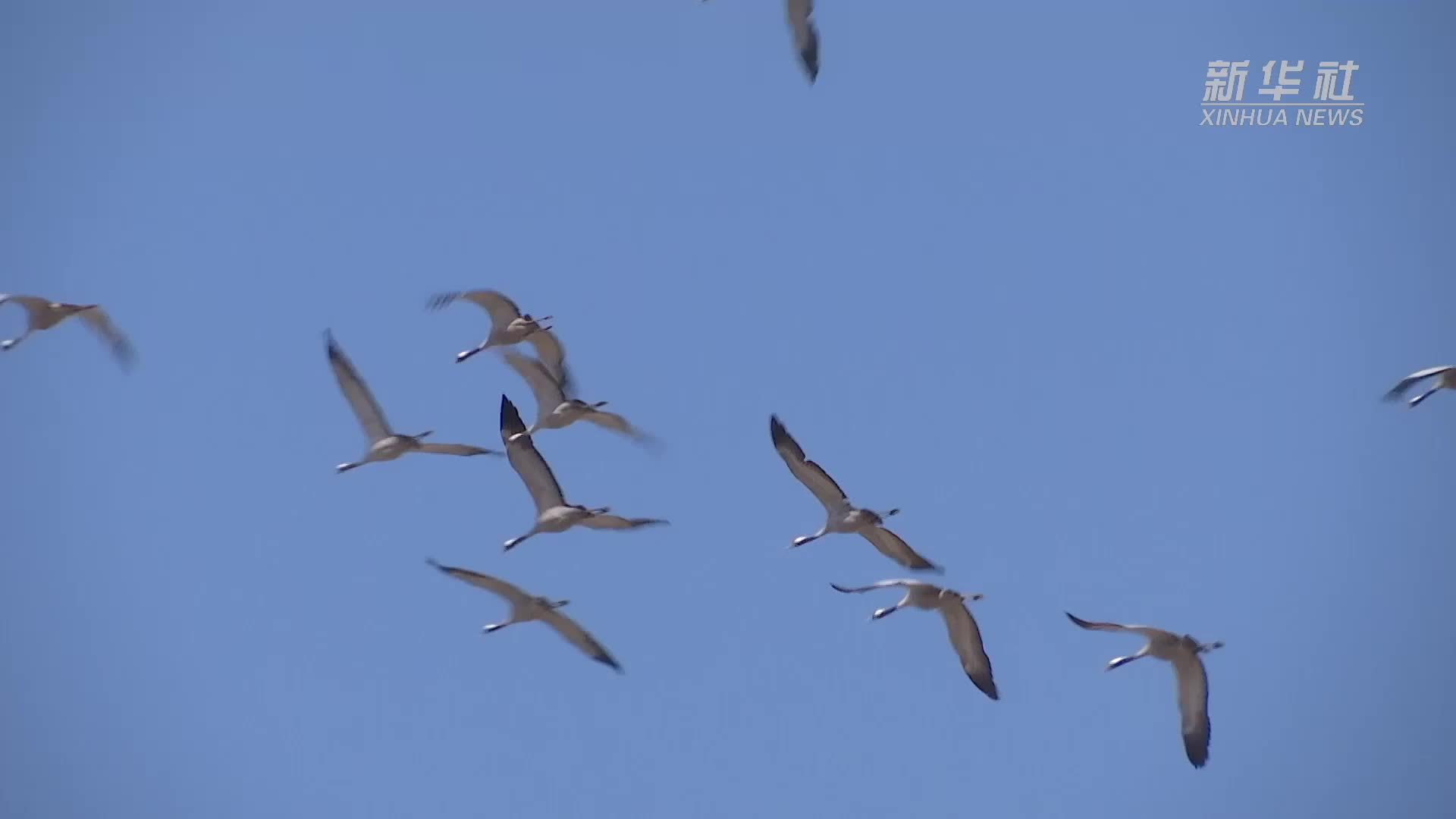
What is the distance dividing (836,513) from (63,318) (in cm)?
809

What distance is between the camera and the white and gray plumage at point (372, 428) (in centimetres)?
1786

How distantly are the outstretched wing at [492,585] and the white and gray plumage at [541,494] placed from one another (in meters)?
0.41

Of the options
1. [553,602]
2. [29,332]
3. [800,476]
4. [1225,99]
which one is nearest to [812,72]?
[800,476]

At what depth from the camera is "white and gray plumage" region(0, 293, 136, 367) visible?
59.2 ft

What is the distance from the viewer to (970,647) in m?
18.4

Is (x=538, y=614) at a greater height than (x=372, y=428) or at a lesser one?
lesser

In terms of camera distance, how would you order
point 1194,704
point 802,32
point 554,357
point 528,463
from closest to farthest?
point 802,32 → point 528,463 → point 1194,704 → point 554,357

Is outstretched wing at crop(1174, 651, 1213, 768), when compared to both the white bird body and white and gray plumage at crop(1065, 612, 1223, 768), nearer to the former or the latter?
white and gray plumage at crop(1065, 612, 1223, 768)

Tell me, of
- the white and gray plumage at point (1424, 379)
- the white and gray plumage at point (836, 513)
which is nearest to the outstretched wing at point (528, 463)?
the white and gray plumage at point (836, 513)

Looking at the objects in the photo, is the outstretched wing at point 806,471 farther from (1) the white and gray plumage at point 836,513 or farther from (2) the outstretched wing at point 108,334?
(2) the outstretched wing at point 108,334

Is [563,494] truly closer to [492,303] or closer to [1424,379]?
[492,303]

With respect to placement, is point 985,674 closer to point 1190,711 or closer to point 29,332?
point 1190,711

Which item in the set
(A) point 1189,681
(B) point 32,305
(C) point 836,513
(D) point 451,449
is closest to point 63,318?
(B) point 32,305

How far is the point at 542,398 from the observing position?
63.8ft
